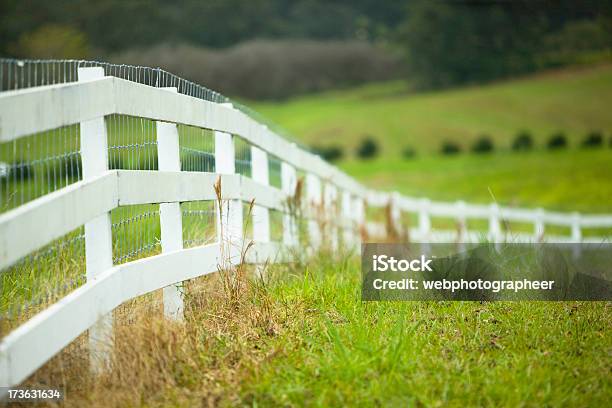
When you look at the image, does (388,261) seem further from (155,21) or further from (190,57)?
(155,21)

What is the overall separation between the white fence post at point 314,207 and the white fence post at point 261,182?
981mm

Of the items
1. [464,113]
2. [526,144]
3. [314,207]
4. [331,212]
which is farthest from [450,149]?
[314,207]

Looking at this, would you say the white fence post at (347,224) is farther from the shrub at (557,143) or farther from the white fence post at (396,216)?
the shrub at (557,143)

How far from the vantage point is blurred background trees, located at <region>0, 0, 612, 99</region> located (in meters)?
90.6

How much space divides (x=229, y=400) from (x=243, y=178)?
2954 mm

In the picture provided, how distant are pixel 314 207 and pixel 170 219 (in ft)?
13.7

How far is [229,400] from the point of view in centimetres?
458

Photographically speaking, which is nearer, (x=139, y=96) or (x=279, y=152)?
(x=139, y=96)

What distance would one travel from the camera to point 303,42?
10469 centimetres

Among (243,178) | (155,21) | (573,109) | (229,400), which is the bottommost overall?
(229,400)

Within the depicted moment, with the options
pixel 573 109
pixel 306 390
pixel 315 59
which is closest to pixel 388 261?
pixel 306 390

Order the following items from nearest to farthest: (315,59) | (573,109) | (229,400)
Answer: (229,400) < (573,109) < (315,59)

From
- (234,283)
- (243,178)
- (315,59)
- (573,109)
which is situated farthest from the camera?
(315,59)

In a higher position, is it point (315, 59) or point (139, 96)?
point (315, 59)
